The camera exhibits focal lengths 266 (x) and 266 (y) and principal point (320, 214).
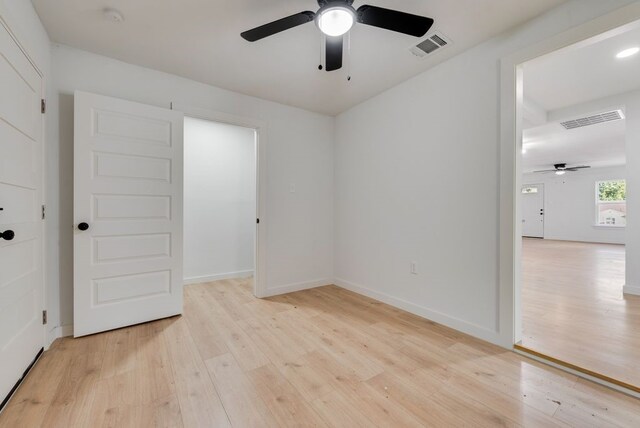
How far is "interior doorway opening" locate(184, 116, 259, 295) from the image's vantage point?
3809 millimetres

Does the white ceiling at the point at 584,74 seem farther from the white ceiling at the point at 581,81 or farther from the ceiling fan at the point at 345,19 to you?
the ceiling fan at the point at 345,19

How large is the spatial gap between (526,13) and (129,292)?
379 cm

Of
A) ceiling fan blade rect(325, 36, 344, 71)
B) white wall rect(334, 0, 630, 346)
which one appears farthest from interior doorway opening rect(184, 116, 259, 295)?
ceiling fan blade rect(325, 36, 344, 71)

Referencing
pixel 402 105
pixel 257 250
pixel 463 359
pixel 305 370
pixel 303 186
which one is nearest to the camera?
pixel 305 370

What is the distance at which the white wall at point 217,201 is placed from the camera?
150 inches

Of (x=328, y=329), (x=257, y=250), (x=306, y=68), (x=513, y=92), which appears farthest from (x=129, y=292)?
(x=513, y=92)

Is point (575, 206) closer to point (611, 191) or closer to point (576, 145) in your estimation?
point (611, 191)

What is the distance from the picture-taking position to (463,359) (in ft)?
6.13

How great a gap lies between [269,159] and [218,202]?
126 centimetres

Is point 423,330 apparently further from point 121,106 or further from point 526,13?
point 121,106

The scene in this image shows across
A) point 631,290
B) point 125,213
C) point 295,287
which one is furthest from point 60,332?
point 631,290

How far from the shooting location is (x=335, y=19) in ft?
4.70

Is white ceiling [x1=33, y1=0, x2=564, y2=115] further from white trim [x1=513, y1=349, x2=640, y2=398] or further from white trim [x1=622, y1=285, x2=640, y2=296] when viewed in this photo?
white trim [x1=622, y1=285, x2=640, y2=296]

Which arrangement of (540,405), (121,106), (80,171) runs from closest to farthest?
1. (540,405)
2. (80,171)
3. (121,106)
